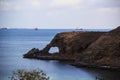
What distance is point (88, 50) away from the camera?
717 inches

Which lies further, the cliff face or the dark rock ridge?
the dark rock ridge

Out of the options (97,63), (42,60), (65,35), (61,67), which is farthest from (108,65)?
(65,35)

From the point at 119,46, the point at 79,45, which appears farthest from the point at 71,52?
the point at 119,46

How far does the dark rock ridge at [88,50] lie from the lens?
16.6 metres

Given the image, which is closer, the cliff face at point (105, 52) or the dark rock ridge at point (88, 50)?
the cliff face at point (105, 52)

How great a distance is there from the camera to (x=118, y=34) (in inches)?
698

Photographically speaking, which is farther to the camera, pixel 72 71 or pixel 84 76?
pixel 72 71

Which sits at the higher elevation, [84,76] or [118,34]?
[118,34]

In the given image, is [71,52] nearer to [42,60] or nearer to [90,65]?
[42,60]

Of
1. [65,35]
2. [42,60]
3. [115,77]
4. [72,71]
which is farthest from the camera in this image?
[65,35]

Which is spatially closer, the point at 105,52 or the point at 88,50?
the point at 105,52

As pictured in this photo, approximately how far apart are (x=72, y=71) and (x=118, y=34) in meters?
3.57

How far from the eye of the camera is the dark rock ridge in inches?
653

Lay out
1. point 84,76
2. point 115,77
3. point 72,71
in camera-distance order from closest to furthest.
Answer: point 115,77 < point 84,76 < point 72,71
